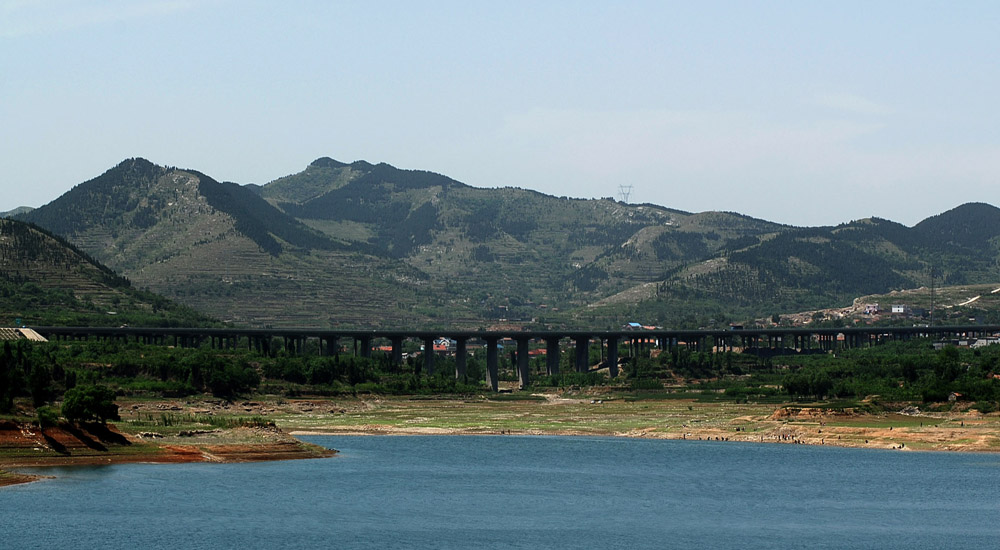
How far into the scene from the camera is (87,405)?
4542 inches

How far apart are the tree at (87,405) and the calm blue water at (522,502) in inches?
289

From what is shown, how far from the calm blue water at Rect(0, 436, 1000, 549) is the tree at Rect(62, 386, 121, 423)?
7.34 m

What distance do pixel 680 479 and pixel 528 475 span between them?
12.0 meters

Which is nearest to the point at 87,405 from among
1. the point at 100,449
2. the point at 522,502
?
the point at 100,449

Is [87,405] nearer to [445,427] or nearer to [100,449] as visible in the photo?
[100,449]

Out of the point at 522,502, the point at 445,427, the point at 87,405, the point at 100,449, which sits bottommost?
the point at 522,502

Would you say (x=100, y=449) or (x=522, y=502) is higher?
(x=100, y=449)

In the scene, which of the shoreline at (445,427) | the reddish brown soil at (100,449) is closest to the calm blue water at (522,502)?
the reddish brown soil at (100,449)

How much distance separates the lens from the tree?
114625mm

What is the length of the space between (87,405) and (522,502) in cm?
3688

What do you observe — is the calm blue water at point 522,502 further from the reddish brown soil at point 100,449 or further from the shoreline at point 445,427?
the shoreline at point 445,427

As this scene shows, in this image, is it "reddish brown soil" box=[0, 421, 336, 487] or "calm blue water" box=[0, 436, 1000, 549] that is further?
"reddish brown soil" box=[0, 421, 336, 487]

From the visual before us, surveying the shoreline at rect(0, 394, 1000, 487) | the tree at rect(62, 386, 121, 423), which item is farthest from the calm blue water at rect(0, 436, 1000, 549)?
the tree at rect(62, 386, 121, 423)

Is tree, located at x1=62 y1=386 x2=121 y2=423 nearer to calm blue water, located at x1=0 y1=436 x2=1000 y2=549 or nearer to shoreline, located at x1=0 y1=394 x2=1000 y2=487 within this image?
shoreline, located at x1=0 y1=394 x2=1000 y2=487
